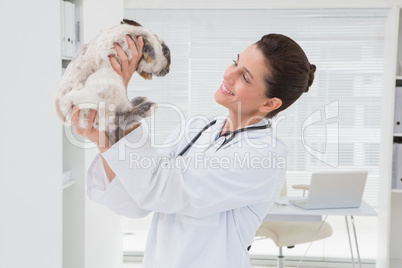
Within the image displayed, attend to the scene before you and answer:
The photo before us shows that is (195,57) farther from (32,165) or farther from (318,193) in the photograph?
(32,165)

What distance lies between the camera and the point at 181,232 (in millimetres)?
1220

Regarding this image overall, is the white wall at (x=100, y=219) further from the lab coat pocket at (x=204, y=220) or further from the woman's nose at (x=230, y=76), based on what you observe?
the lab coat pocket at (x=204, y=220)

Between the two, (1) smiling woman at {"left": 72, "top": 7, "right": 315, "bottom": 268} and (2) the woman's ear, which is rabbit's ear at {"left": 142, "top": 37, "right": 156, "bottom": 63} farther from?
(2) the woman's ear

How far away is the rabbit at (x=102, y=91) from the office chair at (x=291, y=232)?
249 cm

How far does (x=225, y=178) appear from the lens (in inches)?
43.8

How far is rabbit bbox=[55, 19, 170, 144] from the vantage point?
0.89 meters

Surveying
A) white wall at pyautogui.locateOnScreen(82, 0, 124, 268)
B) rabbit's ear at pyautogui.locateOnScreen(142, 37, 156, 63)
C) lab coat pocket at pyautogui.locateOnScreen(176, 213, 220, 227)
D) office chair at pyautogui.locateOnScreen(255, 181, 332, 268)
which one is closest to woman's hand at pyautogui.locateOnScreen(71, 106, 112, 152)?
rabbit's ear at pyautogui.locateOnScreen(142, 37, 156, 63)

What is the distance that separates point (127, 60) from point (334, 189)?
2380 millimetres

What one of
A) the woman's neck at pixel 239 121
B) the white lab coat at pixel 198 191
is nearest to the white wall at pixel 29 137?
the white lab coat at pixel 198 191

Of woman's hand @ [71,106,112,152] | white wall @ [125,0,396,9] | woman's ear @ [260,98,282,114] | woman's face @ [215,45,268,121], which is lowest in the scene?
woman's hand @ [71,106,112,152]

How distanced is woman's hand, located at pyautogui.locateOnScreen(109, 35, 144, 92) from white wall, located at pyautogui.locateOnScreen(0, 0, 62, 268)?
83 centimetres

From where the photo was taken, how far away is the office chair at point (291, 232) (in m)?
3.28

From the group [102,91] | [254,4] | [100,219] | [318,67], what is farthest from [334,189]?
[102,91]

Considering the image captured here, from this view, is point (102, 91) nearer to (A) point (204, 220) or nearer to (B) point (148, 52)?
(B) point (148, 52)
